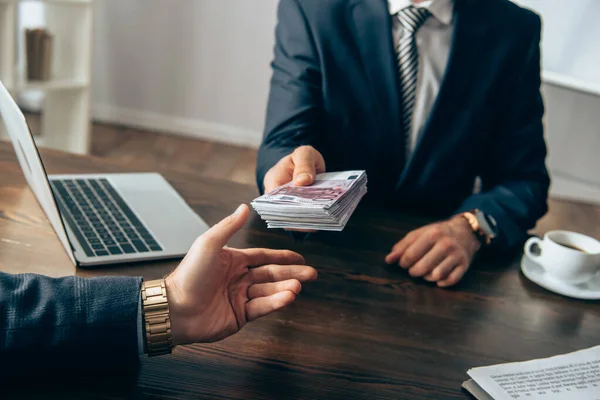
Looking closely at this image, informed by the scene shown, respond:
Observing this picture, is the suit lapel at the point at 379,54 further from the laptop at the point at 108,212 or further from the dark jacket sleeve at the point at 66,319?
the dark jacket sleeve at the point at 66,319

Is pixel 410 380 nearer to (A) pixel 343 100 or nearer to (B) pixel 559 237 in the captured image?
(B) pixel 559 237

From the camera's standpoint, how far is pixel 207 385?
662mm

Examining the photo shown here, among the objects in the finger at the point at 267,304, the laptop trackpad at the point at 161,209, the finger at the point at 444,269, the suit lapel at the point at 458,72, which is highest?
the suit lapel at the point at 458,72

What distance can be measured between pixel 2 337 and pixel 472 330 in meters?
0.60

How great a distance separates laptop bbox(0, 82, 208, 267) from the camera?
83 cm

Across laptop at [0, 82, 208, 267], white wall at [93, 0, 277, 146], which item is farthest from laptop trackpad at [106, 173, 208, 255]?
white wall at [93, 0, 277, 146]

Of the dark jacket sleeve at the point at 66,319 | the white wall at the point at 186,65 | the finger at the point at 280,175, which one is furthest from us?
the white wall at the point at 186,65

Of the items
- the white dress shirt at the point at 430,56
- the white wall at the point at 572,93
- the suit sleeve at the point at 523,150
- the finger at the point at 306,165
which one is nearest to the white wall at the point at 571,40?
the white wall at the point at 572,93

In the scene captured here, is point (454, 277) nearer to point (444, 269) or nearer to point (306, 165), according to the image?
point (444, 269)

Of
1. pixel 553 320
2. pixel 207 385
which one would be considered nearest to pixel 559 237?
Answer: pixel 553 320

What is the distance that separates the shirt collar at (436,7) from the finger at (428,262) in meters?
0.60

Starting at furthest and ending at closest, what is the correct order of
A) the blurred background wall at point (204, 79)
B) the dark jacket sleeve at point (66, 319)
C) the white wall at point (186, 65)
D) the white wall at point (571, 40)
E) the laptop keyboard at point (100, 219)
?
1. the white wall at point (186, 65)
2. the blurred background wall at point (204, 79)
3. the white wall at point (571, 40)
4. the laptop keyboard at point (100, 219)
5. the dark jacket sleeve at point (66, 319)

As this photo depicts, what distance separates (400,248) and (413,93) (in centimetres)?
50

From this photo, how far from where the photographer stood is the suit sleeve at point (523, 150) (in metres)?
1.27
